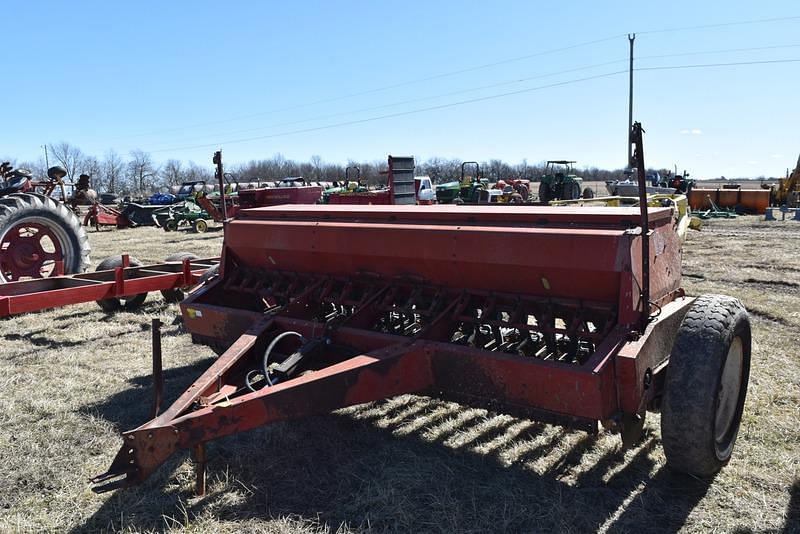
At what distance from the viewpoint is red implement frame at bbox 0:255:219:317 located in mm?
5402

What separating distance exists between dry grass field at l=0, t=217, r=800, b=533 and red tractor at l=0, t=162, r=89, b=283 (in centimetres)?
305

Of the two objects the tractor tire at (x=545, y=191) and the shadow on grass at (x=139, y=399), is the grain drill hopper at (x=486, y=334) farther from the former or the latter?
the tractor tire at (x=545, y=191)

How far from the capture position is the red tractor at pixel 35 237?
285 inches

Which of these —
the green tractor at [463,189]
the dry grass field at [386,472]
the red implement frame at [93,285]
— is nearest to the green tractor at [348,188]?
the green tractor at [463,189]

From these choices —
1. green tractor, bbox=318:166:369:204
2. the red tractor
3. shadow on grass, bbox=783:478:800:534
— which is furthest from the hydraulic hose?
green tractor, bbox=318:166:369:204

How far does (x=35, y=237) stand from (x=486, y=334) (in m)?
6.29

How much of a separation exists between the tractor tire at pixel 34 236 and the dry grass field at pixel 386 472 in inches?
121

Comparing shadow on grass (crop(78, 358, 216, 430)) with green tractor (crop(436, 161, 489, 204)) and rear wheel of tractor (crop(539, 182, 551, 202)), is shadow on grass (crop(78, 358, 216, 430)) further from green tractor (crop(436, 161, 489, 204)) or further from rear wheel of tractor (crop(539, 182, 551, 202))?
rear wheel of tractor (crop(539, 182, 551, 202))

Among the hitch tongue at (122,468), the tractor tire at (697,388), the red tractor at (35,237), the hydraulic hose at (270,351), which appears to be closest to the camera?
the hitch tongue at (122,468)

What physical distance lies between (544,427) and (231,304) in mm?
2468

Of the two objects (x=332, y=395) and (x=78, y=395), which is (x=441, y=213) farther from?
(x=78, y=395)

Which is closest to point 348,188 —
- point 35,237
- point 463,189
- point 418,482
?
point 463,189

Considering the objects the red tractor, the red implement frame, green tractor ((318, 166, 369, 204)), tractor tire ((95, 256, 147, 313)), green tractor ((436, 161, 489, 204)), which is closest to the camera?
the red implement frame

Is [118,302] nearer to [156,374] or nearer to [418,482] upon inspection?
[156,374]
